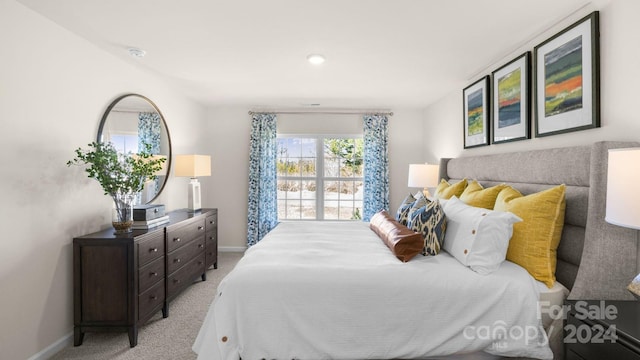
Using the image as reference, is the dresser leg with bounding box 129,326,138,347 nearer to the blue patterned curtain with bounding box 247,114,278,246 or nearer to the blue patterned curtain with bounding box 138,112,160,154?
the blue patterned curtain with bounding box 138,112,160,154

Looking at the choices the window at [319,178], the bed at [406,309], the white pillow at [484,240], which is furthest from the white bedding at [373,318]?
the window at [319,178]

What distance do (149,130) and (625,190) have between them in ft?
13.0

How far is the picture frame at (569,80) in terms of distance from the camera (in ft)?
6.42

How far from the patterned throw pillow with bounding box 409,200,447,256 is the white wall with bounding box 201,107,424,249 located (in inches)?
114

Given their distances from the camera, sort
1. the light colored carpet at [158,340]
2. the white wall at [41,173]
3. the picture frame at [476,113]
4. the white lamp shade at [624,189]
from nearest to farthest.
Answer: the white lamp shade at [624,189]
the white wall at [41,173]
the light colored carpet at [158,340]
the picture frame at [476,113]

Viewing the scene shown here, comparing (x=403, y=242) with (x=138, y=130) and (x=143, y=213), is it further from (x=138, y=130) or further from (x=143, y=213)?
(x=138, y=130)

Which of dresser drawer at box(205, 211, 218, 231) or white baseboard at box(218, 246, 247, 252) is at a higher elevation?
dresser drawer at box(205, 211, 218, 231)

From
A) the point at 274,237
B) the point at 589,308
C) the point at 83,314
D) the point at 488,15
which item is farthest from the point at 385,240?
the point at 83,314

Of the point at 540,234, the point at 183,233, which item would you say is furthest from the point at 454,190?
the point at 183,233

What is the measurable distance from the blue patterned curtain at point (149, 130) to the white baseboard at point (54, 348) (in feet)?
5.94

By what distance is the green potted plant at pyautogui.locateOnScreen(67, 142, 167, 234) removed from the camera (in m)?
2.41

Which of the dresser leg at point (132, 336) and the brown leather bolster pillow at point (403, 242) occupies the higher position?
the brown leather bolster pillow at point (403, 242)

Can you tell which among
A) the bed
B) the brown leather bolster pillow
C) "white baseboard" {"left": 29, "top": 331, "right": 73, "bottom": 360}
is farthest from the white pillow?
"white baseboard" {"left": 29, "top": 331, "right": 73, "bottom": 360}

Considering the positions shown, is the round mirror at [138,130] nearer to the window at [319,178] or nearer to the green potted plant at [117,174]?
the green potted plant at [117,174]
